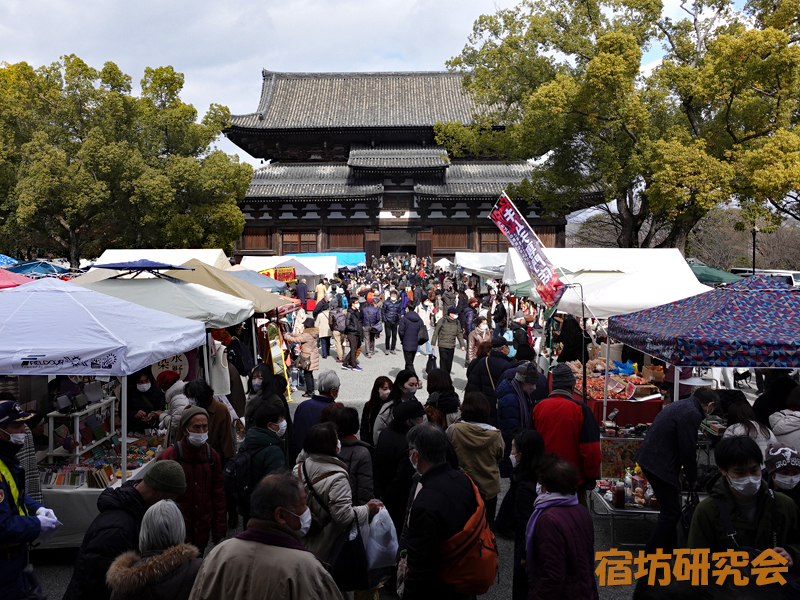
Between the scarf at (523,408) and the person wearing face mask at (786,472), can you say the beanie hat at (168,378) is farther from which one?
the person wearing face mask at (786,472)

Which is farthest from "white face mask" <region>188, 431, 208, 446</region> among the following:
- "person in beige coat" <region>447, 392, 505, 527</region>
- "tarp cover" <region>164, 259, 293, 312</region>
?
"tarp cover" <region>164, 259, 293, 312</region>

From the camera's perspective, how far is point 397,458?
12.8 feet

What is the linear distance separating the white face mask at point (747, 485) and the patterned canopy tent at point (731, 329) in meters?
1.67

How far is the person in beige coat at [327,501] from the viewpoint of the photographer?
3.01m

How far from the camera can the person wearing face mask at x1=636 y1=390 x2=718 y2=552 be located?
4.02 m

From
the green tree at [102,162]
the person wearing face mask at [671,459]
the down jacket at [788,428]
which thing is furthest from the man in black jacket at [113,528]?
the green tree at [102,162]

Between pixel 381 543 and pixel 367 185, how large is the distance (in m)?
30.2

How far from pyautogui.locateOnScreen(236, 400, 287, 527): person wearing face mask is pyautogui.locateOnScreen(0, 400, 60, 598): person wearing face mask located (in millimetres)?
1148

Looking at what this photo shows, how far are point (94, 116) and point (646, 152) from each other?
60.0 feet

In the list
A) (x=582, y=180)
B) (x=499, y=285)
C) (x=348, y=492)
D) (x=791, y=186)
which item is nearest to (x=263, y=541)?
(x=348, y=492)

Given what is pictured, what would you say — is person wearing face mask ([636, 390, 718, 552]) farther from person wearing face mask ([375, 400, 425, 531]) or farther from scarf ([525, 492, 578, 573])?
person wearing face mask ([375, 400, 425, 531])

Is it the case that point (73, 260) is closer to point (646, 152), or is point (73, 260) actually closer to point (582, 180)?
point (582, 180)

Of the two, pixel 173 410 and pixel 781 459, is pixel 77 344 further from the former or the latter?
pixel 781 459

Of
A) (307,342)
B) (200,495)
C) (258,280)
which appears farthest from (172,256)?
(200,495)
